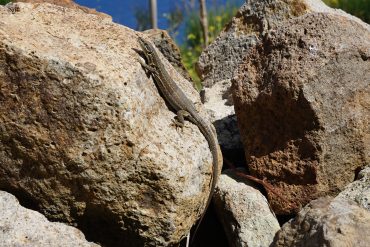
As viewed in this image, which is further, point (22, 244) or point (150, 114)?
point (150, 114)

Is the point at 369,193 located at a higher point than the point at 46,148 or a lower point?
higher

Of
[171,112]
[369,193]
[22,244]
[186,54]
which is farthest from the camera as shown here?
[186,54]

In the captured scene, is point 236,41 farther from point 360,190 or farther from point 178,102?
point 360,190

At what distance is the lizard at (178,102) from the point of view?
4598 mm

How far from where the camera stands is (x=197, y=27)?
12547 millimetres

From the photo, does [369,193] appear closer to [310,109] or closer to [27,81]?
[310,109]

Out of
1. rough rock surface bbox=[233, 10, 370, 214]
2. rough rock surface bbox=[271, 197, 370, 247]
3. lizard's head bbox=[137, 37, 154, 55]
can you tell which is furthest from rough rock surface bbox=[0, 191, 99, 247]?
rough rock surface bbox=[233, 10, 370, 214]

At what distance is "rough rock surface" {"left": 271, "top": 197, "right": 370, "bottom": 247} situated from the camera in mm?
3561

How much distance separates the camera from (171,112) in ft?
15.2

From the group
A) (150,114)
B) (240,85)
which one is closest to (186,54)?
(240,85)

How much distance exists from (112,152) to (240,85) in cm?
155

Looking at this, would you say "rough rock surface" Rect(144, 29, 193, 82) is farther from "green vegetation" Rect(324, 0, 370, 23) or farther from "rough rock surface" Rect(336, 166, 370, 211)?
"green vegetation" Rect(324, 0, 370, 23)

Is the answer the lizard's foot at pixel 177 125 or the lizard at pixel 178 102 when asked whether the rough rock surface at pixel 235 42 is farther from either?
the lizard's foot at pixel 177 125

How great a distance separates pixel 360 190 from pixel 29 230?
85.1 inches
